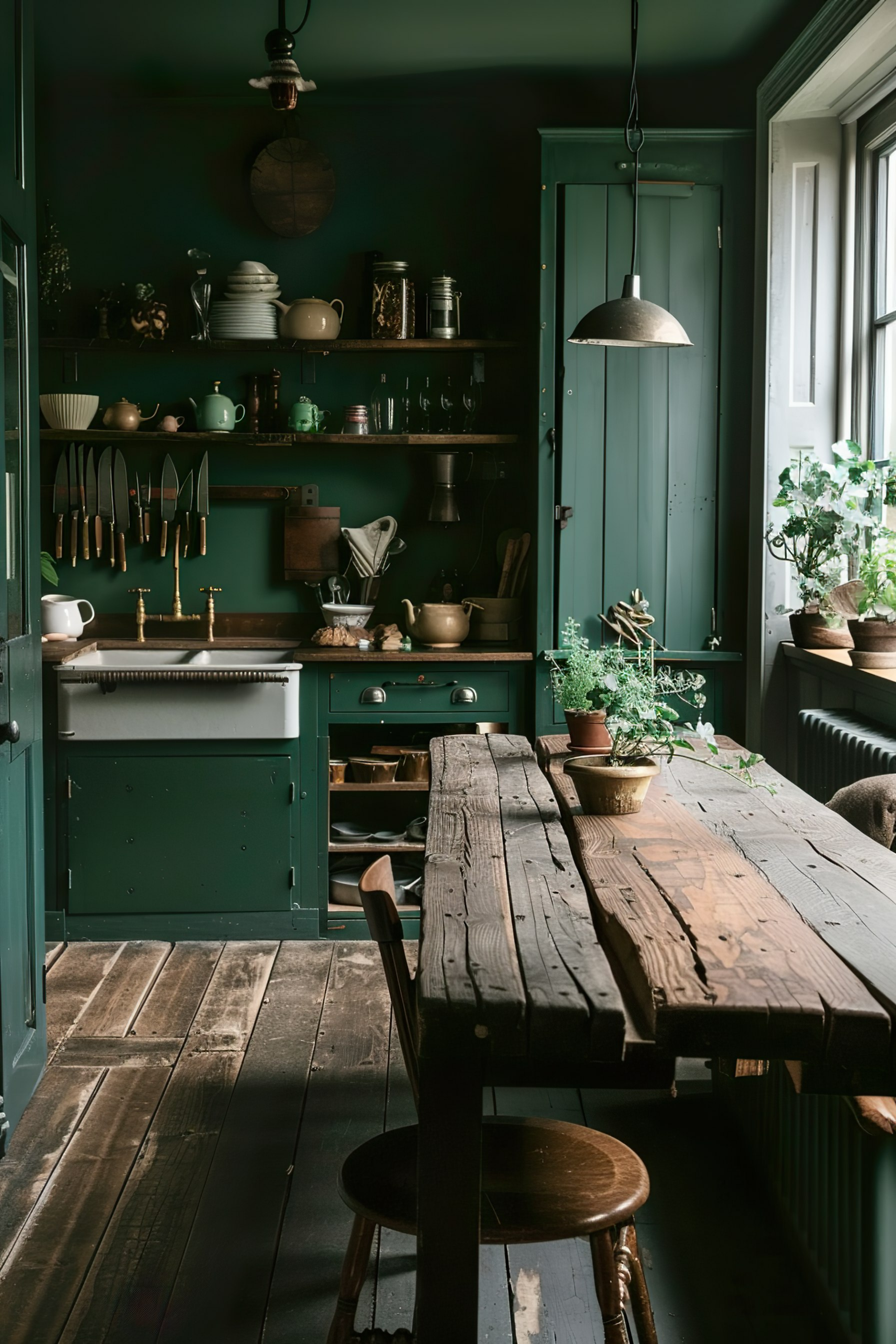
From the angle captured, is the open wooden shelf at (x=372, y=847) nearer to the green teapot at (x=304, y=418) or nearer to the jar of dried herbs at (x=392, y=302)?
the green teapot at (x=304, y=418)

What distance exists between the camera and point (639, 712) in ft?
8.01

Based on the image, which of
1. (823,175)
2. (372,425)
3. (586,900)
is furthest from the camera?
(372,425)

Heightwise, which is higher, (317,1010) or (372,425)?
(372,425)

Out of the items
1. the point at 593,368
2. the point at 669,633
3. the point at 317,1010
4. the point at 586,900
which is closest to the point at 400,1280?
the point at 586,900

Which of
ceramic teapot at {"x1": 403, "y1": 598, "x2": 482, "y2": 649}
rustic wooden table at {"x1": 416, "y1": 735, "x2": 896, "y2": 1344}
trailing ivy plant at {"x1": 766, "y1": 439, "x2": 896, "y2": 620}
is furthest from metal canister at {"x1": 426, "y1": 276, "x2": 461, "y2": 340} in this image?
rustic wooden table at {"x1": 416, "y1": 735, "x2": 896, "y2": 1344}

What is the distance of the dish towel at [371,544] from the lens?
16.0ft

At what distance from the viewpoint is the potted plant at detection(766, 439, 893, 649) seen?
12.3ft

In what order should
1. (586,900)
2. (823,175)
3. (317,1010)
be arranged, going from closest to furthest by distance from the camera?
(586,900) < (317,1010) < (823,175)

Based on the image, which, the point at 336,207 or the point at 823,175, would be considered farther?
the point at 336,207

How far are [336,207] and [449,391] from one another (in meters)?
0.86

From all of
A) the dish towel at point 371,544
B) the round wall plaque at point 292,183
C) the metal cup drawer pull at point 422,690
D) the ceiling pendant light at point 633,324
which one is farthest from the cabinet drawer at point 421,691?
the round wall plaque at point 292,183

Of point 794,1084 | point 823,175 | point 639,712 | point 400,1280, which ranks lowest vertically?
point 400,1280

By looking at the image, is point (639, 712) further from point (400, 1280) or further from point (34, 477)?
point (34, 477)

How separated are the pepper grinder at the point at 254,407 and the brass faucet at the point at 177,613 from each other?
52cm
